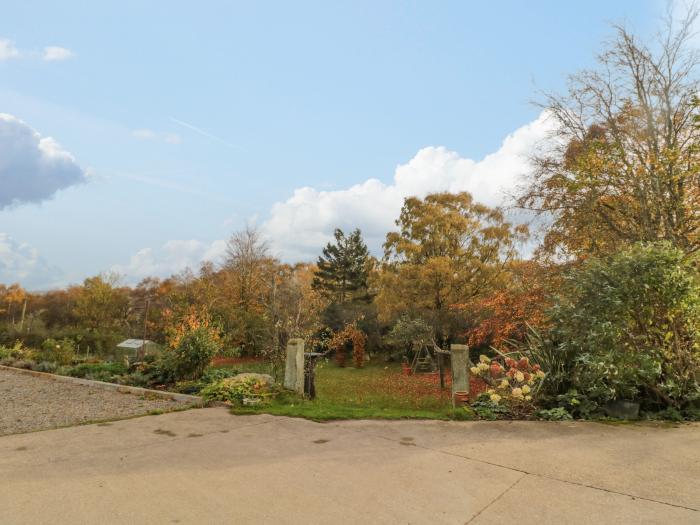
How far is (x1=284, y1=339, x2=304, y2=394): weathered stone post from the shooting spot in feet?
26.1

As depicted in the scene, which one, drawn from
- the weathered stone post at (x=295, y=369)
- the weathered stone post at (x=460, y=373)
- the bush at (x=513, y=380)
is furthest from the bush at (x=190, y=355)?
the bush at (x=513, y=380)

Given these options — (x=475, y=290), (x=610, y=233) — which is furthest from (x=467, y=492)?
(x=475, y=290)

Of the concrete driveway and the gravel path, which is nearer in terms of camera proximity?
the concrete driveway

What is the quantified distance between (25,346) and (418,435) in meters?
19.6

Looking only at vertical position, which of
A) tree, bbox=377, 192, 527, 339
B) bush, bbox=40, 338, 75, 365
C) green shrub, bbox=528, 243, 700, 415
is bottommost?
bush, bbox=40, 338, 75, 365

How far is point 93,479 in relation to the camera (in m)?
3.67

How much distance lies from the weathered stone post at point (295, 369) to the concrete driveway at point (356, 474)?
8.00 ft

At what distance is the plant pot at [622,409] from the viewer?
5719 millimetres

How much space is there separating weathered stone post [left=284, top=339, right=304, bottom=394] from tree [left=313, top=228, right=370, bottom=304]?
25.3 m

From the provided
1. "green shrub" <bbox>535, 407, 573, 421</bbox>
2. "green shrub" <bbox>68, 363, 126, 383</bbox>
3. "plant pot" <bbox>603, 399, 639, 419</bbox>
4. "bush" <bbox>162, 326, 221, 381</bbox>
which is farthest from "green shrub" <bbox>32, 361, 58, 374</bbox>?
"plant pot" <bbox>603, 399, 639, 419</bbox>

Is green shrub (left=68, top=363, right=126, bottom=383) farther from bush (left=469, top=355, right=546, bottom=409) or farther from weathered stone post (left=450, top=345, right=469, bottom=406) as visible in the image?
bush (left=469, top=355, right=546, bottom=409)

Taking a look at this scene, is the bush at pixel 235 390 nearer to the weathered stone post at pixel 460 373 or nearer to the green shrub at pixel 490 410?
the weathered stone post at pixel 460 373

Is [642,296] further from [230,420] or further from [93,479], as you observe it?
[93,479]

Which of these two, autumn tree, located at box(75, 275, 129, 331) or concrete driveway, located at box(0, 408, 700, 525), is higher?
autumn tree, located at box(75, 275, 129, 331)
